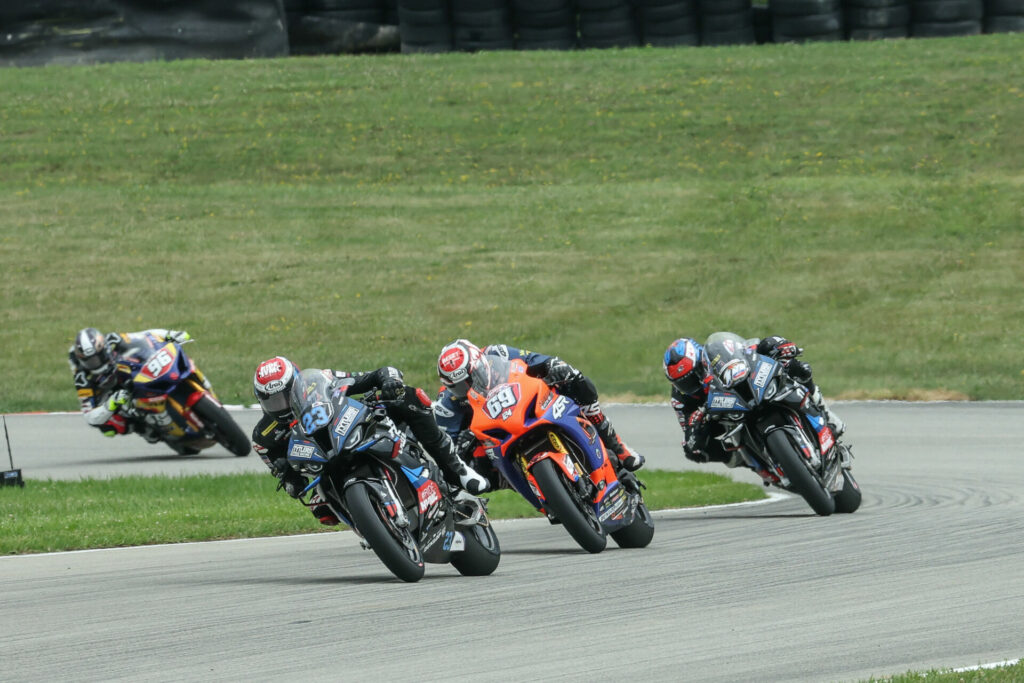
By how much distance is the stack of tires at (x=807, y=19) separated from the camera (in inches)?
1604

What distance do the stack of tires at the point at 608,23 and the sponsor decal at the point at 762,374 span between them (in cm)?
3085

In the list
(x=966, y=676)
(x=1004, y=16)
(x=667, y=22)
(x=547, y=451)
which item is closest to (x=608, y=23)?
(x=667, y=22)

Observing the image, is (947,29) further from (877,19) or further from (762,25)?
(762,25)

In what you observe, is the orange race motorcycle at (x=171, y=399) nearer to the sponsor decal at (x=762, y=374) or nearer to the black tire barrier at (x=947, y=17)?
the sponsor decal at (x=762, y=374)

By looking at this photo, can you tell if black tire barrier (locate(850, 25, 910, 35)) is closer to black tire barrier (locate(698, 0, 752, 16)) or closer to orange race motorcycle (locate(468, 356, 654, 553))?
black tire barrier (locate(698, 0, 752, 16))

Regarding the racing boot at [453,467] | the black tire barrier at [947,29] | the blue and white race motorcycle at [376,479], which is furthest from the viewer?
the black tire barrier at [947,29]

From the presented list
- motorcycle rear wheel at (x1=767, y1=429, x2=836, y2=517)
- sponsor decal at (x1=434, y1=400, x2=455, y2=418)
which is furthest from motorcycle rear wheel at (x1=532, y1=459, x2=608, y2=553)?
motorcycle rear wheel at (x1=767, y1=429, x2=836, y2=517)

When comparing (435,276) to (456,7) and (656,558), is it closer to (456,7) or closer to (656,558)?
(456,7)

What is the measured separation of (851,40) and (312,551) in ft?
110

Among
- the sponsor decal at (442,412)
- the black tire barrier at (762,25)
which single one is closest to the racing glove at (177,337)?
the sponsor decal at (442,412)

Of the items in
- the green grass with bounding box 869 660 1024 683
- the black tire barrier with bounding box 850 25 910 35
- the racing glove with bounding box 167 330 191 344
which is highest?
the green grass with bounding box 869 660 1024 683

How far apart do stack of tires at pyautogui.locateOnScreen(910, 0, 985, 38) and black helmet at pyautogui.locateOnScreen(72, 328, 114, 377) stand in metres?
29.3

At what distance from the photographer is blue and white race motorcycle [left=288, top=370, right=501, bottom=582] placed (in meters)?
8.34

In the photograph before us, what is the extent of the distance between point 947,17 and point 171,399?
95.9 ft
